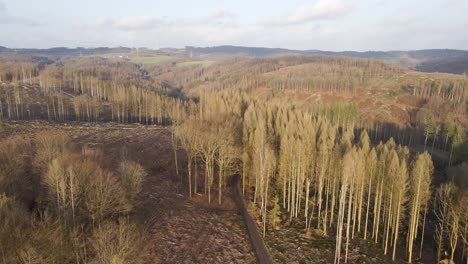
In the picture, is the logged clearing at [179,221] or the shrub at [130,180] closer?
the logged clearing at [179,221]

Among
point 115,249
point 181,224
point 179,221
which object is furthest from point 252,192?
point 115,249

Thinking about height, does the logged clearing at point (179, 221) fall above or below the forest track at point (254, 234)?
above

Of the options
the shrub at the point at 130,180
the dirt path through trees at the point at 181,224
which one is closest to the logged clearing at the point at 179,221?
the dirt path through trees at the point at 181,224

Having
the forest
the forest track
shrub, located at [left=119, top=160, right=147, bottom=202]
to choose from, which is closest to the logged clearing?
the forest

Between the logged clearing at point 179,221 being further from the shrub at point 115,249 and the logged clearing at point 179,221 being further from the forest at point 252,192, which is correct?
the shrub at point 115,249

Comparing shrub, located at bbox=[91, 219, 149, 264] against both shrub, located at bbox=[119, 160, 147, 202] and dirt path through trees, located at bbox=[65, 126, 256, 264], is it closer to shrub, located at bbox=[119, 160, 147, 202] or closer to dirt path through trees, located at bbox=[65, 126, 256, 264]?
dirt path through trees, located at bbox=[65, 126, 256, 264]

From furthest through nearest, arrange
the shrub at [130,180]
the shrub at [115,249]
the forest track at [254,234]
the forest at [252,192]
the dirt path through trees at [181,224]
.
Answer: the shrub at [130,180] < the forest track at [254,234] < the dirt path through trees at [181,224] < the forest at [252,192] < the shrub at [115,249]

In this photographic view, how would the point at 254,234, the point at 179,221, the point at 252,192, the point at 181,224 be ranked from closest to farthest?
the point at 181,224 < the point at 179,221 < the point at 254,234 < the point at 252,192

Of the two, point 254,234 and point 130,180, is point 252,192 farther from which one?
point 130,180

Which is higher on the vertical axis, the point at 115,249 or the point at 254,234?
the point at 115,249

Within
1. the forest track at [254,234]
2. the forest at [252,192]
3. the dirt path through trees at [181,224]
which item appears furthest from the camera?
the forest track at [254,234]

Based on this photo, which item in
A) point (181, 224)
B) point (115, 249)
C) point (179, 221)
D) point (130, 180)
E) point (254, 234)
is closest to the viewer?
point (115, 249)

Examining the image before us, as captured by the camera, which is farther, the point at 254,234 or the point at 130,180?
the point at 254,234
